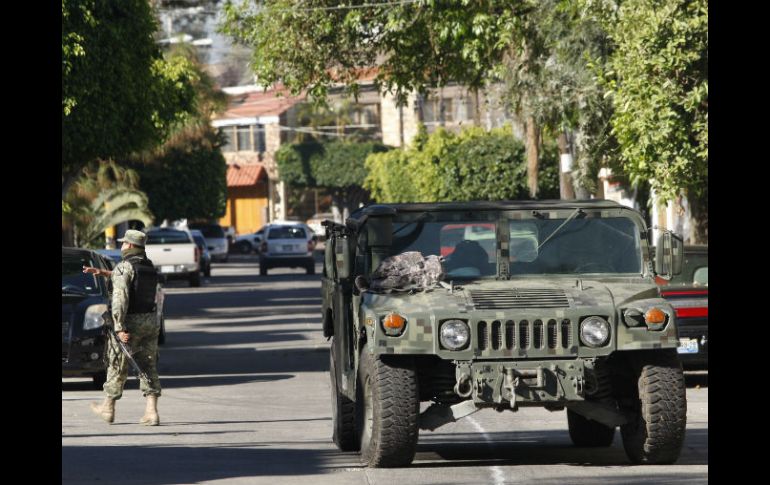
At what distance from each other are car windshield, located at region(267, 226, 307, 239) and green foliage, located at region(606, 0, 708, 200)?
109ft

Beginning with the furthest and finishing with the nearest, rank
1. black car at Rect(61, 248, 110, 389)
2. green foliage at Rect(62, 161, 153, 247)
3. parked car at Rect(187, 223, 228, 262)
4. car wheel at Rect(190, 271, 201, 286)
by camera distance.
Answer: parked car at Rect(187, 223, 228, 262) < car wheel at Rect(190, 271, 201, 286) < green foliage at Rect(62, 161, 153, 247) < black car at Rect(61, 248, 110, 389)

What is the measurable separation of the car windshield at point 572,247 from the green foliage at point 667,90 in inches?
360

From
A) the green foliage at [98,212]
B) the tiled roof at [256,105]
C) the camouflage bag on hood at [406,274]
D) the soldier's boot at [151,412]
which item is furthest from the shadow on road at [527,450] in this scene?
the tiled roof at [256,105]

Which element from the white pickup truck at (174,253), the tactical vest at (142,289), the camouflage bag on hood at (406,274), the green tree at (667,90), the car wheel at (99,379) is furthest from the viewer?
the white pickup truck at (174,253)

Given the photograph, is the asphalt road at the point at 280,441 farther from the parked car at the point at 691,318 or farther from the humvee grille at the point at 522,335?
the humvee grille at the point at 522,335

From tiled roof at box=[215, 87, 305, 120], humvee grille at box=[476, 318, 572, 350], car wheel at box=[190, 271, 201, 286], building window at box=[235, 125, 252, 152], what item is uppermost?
tiled roof at box=[215, 87, 305, 120]

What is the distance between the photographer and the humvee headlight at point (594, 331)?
1159 centimetres

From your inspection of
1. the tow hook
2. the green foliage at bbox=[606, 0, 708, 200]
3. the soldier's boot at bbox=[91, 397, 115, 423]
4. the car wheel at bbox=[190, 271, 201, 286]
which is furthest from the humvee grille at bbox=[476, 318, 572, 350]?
the car wheel at bbox=[190, 271, 201, 286]

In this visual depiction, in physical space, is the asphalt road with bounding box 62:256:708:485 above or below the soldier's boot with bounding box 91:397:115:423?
below

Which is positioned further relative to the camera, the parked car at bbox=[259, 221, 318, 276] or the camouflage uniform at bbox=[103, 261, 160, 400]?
the parked car at bbox=[259, 221, 318, 276]

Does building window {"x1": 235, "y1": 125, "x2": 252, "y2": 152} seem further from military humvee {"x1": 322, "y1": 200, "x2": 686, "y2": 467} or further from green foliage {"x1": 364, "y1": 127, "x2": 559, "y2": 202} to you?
military humvee {"x1": 322, "y1": 200, "x2": 686, "y2": 467}

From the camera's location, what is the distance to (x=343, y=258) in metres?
12.5

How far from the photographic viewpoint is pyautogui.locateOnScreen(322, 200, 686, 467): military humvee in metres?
11.5
